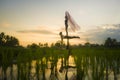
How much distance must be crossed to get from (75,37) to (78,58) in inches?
108

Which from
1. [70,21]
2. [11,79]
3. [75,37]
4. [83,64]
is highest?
[70,21]

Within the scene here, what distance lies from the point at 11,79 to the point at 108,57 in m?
3.72

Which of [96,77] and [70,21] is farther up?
[70,21]

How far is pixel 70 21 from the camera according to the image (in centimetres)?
981

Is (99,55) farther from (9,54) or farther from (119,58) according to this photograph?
(9,54)

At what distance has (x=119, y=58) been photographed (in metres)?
9.20

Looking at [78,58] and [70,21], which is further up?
[70,21]

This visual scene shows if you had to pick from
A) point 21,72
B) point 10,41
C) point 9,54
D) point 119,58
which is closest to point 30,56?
point 9,54

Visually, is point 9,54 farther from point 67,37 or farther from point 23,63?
point 67,37

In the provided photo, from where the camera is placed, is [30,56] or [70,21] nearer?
[30,56]

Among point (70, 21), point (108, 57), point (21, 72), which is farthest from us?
point (70, 21)

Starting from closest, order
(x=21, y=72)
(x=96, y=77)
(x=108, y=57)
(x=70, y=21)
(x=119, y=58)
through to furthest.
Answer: (x=96, y=77) → (x=21, y=72) → (x=108, y=57) → (x=119, y=58) → (x=70, y=21)

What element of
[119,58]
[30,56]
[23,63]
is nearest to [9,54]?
[30,56]

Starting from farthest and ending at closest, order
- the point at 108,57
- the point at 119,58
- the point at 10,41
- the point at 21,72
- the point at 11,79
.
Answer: the point at 10,41 < the point at 119,58 < the point at 108,57 < the point at 11,79 < the point at 21,72
